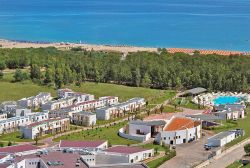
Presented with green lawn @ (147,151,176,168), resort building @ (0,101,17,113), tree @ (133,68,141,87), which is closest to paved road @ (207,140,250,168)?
green lawn @ (147,151,176,168)

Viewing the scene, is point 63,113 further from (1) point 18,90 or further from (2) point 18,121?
(1) point 18,90

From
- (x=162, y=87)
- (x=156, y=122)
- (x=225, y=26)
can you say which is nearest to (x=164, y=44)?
(x=225, y=26)

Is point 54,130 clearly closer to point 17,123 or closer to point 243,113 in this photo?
point 17,123

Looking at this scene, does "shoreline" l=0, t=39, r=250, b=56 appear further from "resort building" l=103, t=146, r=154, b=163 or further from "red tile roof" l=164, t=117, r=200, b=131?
"resort building" l=103, t=146, r=154, b=163

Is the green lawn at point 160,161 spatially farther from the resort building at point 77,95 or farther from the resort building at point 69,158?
the resort building at point 77,95

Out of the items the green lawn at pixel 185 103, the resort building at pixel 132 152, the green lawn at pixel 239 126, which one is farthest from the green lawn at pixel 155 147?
the green lawn at pixel 185 103

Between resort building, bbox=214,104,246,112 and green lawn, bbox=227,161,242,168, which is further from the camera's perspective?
resort building, bbox=214,104,246,112

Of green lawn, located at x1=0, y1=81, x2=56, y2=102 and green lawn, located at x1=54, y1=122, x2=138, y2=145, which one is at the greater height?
green lawn, located at x1=0, y1=81, x2=56, y2=102
